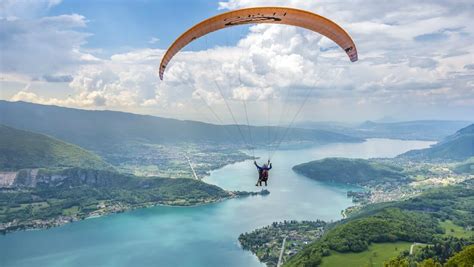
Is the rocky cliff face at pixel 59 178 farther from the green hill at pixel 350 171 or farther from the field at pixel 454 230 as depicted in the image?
the field at pixel 454 230

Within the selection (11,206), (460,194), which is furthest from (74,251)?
(460,194)

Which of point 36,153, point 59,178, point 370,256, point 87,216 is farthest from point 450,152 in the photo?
point 36,153

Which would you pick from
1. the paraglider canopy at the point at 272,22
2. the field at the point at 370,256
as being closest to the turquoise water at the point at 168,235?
the field at the point at 370,256

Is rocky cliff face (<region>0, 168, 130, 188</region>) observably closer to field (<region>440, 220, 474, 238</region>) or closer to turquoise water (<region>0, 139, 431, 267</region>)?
turquoise water (<region>0, 139, 431, 267</region>)

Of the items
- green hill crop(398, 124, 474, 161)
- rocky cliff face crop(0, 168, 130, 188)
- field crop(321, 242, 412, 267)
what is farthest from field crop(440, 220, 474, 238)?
green hill crop(398, 124, 474, 161)

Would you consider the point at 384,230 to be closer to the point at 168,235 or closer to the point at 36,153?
the point at 168,235

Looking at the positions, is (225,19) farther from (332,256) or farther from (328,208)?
(328,208)
